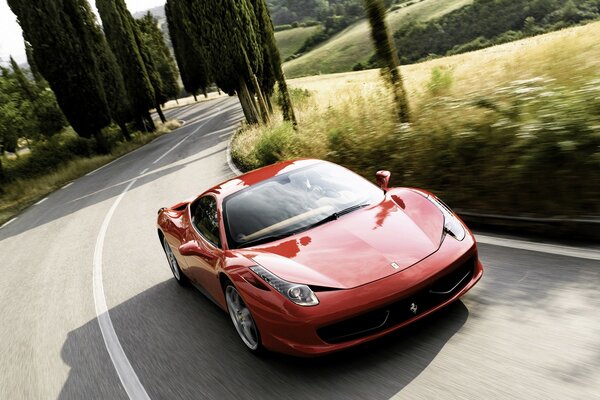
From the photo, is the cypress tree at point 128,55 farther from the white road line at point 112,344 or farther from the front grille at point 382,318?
the front grille at point 382,318

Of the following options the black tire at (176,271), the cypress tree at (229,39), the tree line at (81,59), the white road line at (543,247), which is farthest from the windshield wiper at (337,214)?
the tree line at (81,59)

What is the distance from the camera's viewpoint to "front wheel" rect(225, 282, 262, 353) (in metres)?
3.96

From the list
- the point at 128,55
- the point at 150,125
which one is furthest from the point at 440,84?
the point at 150,125

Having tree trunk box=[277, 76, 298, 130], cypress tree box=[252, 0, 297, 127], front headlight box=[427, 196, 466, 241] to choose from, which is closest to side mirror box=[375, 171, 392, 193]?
front headlight box=[427, 196, 466, 241]

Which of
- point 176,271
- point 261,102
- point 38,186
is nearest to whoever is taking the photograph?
point 176,271

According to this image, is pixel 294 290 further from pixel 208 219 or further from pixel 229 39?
pixel 229 39

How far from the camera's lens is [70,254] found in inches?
391

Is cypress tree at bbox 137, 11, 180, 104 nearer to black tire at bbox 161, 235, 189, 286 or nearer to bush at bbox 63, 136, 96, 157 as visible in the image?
bush at bbox 63, 136, 96, 157

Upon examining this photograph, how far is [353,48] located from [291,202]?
300 feet

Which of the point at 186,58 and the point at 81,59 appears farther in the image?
the point at 186,58

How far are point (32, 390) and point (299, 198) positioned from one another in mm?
2988

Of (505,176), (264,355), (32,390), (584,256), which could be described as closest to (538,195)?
(505,176)

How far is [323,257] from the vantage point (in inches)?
146

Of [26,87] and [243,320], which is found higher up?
[26,87]
